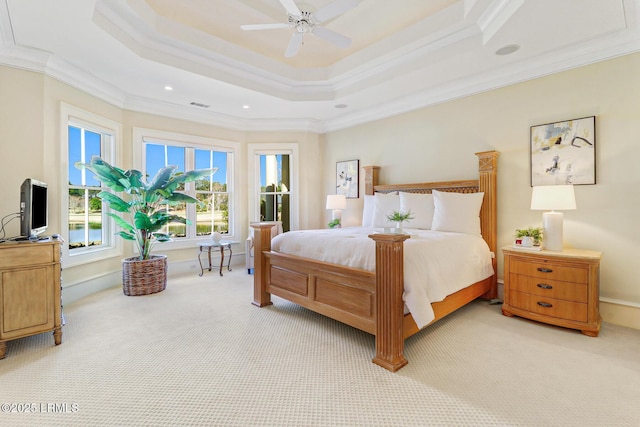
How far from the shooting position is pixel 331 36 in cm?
295

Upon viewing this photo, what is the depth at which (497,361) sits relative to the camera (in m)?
2.24

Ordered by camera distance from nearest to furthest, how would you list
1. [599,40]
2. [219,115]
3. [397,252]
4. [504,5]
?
[397,252], [504,5], [599,40], [219,115]

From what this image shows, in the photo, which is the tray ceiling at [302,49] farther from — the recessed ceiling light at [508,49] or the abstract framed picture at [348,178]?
the abstract framed picture at [348,178]

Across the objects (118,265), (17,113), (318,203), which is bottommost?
(118,265)

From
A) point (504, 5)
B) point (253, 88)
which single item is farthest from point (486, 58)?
point (253, 88)

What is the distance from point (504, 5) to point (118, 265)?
18.5ft

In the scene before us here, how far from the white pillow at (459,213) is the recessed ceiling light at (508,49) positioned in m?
1.57

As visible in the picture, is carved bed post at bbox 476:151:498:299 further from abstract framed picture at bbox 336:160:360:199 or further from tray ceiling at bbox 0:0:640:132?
abstract framed picture at bbox 336:160:360:199

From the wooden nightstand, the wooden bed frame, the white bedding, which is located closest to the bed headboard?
the wooden bed frame

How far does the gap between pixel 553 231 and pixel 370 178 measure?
8.64 ft

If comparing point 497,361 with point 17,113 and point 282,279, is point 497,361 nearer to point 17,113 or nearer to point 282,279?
point 282,279

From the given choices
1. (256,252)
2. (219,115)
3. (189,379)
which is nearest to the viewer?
(189,379)

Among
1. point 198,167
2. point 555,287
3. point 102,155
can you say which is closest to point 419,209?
point 555,287

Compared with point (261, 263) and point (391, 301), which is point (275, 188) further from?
point (391, 301)
